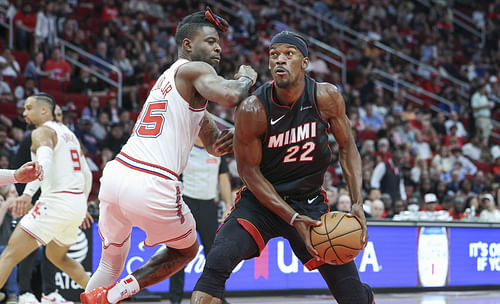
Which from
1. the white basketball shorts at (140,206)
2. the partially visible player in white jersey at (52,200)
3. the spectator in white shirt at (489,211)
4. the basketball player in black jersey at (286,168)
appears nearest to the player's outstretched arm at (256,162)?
the basketball player in black jersey at (286,168)

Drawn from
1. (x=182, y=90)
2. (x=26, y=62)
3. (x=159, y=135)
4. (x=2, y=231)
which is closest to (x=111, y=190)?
(x=159, y=135)

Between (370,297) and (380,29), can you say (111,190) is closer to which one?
(370,297)

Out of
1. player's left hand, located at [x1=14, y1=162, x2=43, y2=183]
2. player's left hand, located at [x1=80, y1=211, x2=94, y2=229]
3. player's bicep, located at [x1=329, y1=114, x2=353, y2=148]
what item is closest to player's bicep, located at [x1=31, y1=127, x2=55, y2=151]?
player's left hand, located at [x1=80, y1=211, x2=94, y2=229]

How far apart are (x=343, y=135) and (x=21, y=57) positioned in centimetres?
1095

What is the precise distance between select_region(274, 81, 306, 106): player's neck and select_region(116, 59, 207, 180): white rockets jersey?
1.73 feet

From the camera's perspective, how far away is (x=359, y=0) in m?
22.7

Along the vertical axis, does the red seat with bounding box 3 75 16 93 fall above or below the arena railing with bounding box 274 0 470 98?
below

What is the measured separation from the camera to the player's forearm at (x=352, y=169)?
454 cm

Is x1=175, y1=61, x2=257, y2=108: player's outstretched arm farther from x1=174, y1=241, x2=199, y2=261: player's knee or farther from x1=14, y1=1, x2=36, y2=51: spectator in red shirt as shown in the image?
x1=14, y1=1, x2=36, y2=51: spectator in red shirt

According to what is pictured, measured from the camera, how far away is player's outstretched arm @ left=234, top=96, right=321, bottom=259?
4324mm

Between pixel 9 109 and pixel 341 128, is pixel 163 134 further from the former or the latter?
pixel 9 109

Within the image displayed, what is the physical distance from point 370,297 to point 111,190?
175 cm

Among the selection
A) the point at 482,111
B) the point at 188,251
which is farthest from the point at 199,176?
the point at 482,111

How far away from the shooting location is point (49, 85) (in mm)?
13445
